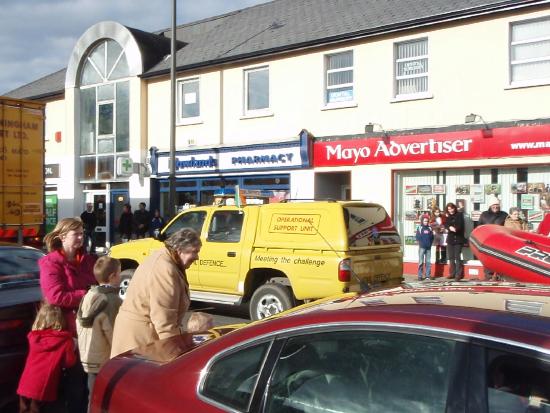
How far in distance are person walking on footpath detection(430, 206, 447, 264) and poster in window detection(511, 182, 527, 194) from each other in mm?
1681

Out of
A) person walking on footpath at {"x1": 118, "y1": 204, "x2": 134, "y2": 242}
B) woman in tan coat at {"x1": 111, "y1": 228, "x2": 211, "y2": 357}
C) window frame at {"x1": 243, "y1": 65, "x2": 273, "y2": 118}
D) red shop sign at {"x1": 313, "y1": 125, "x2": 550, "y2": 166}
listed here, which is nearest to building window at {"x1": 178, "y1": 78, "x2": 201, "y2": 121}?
window frame at {"x1": 243, "y1": 65, "x2": 273, "y2": 118}

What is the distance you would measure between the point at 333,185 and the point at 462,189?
404cm

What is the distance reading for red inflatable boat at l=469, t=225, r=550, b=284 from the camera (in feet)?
18.5

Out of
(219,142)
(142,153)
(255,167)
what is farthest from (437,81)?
(142,153)

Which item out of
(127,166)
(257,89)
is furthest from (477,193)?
(127,166)

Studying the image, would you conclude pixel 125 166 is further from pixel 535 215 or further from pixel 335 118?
pixel 535 215

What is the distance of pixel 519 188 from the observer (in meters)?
13.6

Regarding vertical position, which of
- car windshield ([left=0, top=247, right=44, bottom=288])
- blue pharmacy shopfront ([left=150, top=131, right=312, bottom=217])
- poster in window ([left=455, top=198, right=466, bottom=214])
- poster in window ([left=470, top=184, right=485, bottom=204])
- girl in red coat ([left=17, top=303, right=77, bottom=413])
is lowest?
girl in red coat ([left=17, top=303, right=77, bottom=413])

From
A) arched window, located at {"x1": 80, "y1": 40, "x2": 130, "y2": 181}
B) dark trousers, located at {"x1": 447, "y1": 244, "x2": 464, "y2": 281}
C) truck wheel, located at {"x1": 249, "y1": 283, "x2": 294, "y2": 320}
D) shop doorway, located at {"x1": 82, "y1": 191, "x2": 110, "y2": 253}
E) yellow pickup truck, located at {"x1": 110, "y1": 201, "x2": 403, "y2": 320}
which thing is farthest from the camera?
shop doorway, located at {"x1": 82, "y1": 191, "x2": 110, "y2": 253}

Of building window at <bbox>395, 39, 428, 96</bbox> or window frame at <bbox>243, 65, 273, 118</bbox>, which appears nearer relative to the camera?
building window at <bbox>395, 39, 428, 96</bbox>

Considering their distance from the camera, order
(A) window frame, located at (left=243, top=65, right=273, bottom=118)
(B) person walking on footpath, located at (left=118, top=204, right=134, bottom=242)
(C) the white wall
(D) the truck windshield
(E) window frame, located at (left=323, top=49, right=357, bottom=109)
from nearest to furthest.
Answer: (D) the truck windshield
(C) the white wall
(E) window frame, located at (left=323, top=49, right=357, bottom=109)
(A) window frame, located at (left=243, top=65, right=273, bottom=118)
(B) person walking on footpath, located at (left=118, top=204, right=134, bottom=242)

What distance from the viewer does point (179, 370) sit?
2895 millimetres

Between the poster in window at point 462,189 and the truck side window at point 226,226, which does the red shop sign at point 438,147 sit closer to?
the poster in window at point 462,189

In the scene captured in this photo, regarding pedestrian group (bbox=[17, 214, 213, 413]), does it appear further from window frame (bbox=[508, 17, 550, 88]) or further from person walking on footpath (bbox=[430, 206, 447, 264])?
window frame (bbox=[508, 17, 550, 88])
